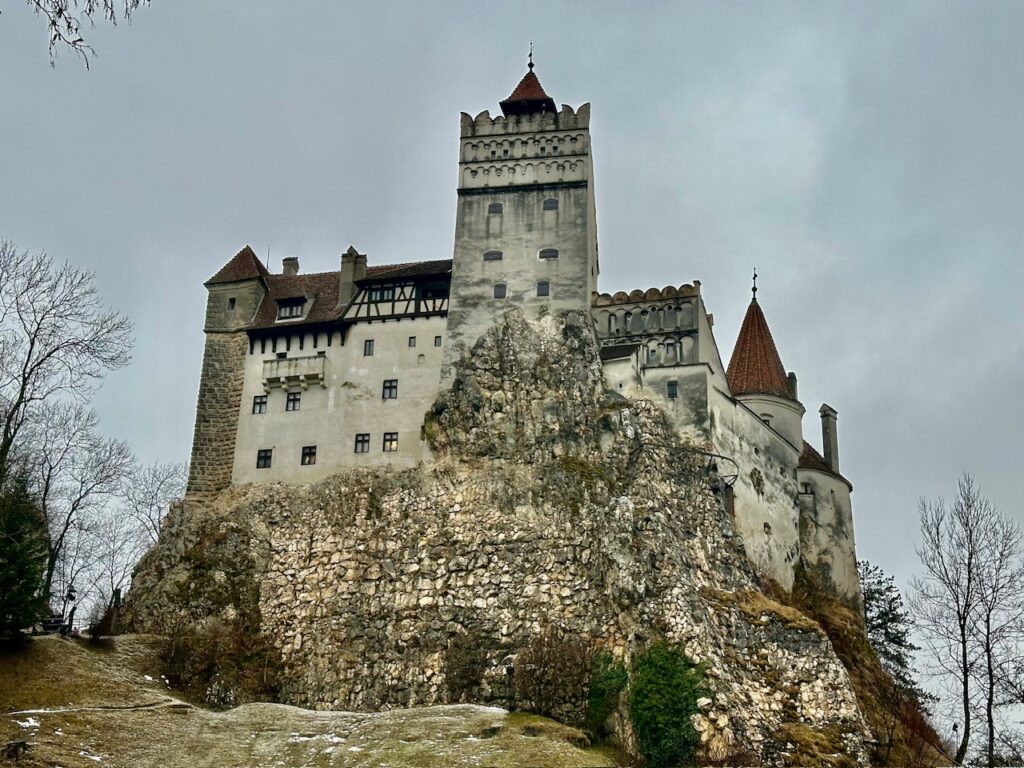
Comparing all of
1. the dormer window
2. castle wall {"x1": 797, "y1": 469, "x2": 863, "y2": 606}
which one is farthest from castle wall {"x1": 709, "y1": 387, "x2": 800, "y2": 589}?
the dormer window

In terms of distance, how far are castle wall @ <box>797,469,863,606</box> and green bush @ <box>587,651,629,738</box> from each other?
576 inches

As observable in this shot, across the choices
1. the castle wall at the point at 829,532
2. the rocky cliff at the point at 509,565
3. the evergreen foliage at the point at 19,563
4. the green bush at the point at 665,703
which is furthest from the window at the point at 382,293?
the green bush at the point at 665,703

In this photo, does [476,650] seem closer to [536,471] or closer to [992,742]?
[536,471]

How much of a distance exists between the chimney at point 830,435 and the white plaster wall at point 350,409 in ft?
65.8

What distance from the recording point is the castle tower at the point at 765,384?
202ft

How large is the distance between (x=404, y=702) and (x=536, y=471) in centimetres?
1128

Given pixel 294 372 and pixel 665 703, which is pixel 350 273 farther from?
pixel 665 703

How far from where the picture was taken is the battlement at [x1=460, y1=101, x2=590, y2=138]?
63438 mm

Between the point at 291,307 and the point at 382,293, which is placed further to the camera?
the point at 291,307

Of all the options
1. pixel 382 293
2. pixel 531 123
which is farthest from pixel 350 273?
pixel 531 123

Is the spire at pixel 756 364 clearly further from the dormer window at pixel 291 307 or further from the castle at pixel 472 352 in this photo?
the dormer window at pixel 291 307

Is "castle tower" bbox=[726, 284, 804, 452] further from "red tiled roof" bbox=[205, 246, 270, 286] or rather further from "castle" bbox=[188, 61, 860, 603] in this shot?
"red tiled roof" bbox=[205, 246, 270, 286]

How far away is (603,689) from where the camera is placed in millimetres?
47906

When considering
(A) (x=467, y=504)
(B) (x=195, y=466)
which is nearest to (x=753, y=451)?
(A) (x=467, y=504)
